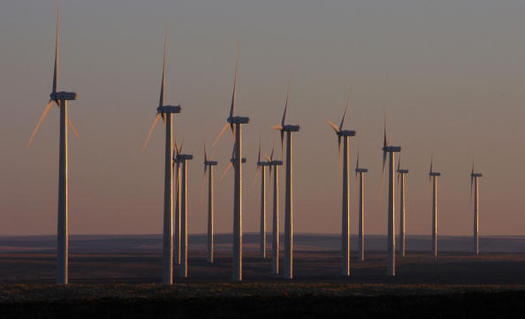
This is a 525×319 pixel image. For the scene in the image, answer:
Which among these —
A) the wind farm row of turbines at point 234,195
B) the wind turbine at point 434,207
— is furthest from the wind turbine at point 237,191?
the wind turbine at point 434,207

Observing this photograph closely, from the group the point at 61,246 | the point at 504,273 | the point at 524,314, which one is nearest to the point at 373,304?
the point at 524,314

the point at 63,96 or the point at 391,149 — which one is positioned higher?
the point at 63,96

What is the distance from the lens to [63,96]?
311 feet

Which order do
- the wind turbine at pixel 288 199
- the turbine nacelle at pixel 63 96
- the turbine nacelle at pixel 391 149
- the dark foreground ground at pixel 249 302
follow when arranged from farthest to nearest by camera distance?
the turbine nacelle at pixel 391 149, the wind turbine at pixel 288 199, the turbine nacelle at pixel 63 96, the dark foreground ground at pixel 249 302

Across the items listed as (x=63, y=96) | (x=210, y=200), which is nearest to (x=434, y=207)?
(x=210, y=200)

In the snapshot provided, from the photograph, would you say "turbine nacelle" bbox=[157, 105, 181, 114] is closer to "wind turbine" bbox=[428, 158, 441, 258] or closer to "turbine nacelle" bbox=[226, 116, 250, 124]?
"turbine nacelle" bbox=[226, 116, 250, 124]

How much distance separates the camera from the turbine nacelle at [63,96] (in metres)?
94.9

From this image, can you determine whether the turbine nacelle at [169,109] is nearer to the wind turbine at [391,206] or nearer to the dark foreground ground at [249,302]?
the dark foreground ground at [249,302]

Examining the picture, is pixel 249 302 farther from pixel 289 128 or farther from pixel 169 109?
pixel 289 128

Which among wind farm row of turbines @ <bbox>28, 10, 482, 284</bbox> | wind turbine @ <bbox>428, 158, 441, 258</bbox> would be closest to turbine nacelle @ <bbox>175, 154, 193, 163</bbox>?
wind farm row of turbines @ <bbox>28, 10, 482, 284</bbox>

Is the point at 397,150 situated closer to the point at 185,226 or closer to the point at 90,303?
the point at 185,226

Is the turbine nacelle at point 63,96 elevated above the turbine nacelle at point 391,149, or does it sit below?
above

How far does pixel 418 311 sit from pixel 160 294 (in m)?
19.9

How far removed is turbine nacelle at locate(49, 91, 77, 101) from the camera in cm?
9488
